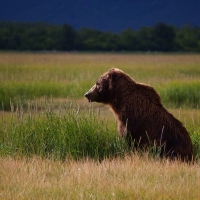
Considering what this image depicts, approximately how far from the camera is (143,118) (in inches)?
304

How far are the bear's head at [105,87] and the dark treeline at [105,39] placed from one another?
5755cm

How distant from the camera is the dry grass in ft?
18.7

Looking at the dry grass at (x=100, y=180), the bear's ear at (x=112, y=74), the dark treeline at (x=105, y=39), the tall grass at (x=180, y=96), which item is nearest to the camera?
the dry grass at (x=100, y=180)

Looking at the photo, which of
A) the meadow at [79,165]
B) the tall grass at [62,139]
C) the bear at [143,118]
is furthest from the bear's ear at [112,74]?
the tall grass at [62,139]

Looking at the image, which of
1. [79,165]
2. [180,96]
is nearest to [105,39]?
[180,96]

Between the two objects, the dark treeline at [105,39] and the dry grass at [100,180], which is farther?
the dark treeline at [105,39]

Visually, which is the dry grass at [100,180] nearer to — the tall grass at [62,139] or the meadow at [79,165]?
the meadow at [79,165]

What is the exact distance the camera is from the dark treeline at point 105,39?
66.8m

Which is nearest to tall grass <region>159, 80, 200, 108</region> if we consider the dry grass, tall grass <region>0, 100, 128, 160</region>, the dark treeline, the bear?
tall grass <region>0, 100, 128, 160</region>

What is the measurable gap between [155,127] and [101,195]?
85.3 inches

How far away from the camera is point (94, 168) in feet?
22.2

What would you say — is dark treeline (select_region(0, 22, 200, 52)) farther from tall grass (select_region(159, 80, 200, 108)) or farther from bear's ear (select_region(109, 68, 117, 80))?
bear's ear (select_region(109, 68, 117, 80))

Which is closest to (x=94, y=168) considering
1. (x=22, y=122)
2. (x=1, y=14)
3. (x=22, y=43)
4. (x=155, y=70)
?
(x=22, y=122)

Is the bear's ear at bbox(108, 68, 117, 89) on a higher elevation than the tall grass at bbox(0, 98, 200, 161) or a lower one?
higher
